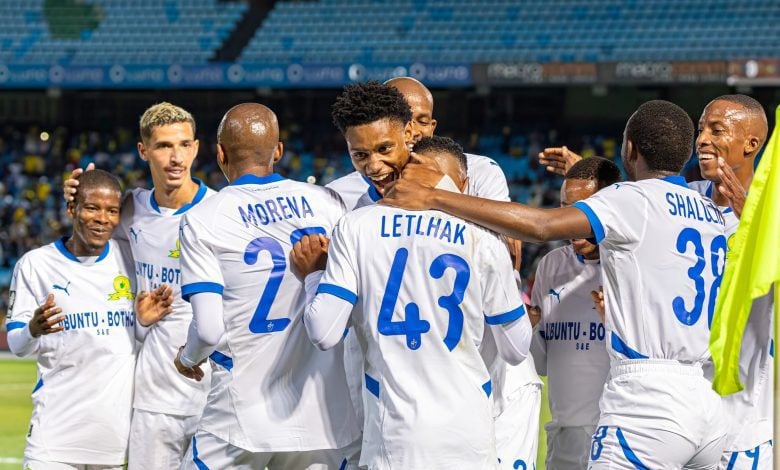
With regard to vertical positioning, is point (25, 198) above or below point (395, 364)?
above

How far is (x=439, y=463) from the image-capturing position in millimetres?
4293

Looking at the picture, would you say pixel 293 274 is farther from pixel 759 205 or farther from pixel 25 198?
pixel 25 198

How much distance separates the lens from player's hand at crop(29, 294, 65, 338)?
18.7ft

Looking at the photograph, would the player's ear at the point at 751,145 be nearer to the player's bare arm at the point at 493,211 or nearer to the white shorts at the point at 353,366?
the player's bare arm at the point at 493,211

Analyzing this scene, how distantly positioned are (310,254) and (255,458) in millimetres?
919

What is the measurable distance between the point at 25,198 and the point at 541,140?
13.4 meters

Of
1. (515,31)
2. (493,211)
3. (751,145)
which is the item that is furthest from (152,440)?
(515,31)

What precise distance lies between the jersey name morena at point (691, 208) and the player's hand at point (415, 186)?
0.96 m

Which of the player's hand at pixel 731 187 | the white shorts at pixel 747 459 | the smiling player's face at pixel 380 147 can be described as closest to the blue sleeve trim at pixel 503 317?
the smiling player's face at pixel 380 147

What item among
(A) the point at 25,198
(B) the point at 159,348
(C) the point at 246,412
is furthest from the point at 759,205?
(A) the point at 25,198

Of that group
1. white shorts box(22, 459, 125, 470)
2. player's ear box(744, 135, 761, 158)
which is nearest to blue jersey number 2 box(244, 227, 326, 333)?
white shorts box(22, 459, 125, 470)

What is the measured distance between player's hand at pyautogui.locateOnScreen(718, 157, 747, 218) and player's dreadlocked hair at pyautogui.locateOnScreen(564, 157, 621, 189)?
1.94 feet

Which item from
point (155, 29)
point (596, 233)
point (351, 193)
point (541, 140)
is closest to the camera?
point (596, 233)

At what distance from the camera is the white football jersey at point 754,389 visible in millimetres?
5266
